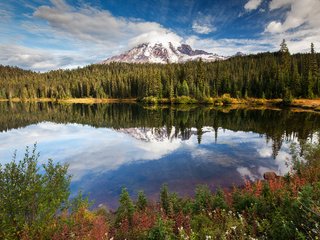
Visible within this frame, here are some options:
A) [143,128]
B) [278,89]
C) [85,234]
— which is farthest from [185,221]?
[278,89]

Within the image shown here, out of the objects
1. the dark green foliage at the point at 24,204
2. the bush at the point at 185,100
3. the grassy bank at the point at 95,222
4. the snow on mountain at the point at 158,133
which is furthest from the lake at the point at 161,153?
the bush at the point at 185,100

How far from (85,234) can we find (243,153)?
30946 mm

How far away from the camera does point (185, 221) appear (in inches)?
494

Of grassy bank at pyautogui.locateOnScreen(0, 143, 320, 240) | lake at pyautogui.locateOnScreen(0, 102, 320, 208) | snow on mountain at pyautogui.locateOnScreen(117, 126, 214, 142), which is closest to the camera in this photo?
grassy bank at pyautogui.locateOnScreen(0, 143, 320, 240)

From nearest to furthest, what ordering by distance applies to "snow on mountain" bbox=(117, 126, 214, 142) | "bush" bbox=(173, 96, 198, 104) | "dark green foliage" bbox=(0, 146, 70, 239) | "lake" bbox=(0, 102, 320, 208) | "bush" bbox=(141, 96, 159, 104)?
"dark green foliage" bbox=(0, 146, 70, 239), "lake" bbox=(0, 102, 320, 208), "snow on mountain" bbox=(117, 126, 214, 142), "bush" bbox=(173, 96, 198, 104), "bush" bbox=(141, 96, 159, 104)

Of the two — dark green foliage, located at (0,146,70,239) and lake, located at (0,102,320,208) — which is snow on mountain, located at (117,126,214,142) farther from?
dark green foliage, located at (0,146,70,239)

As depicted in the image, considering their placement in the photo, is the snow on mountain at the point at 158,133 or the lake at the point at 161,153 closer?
the lake at the point at 161,153

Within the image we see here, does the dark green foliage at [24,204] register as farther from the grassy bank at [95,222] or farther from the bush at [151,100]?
the bush at [151,100]

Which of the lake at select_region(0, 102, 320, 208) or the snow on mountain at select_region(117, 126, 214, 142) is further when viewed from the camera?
the snow on mountain at select_region(117, 126, 214, 142)

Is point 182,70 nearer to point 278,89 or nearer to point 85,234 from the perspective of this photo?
point 278,89

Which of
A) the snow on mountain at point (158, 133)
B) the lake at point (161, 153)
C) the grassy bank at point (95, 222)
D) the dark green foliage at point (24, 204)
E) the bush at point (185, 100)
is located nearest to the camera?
the grassy bank at point (95, 222)

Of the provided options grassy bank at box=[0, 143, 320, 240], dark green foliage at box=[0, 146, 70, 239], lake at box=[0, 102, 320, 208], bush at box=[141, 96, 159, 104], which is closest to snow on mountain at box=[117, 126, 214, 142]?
lake at box=[0, 102, 320, 208]

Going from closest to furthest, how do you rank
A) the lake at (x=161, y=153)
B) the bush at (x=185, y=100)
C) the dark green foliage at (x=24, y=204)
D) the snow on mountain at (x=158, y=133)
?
the dark green foliage at (x=24, y=204) < the lake at (x=161, y=153) < the snow on mountain at (x=158, y=133) < the bush at (x=185, y=100)

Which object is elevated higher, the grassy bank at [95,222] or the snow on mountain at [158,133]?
the grassy bank at [95,222]
